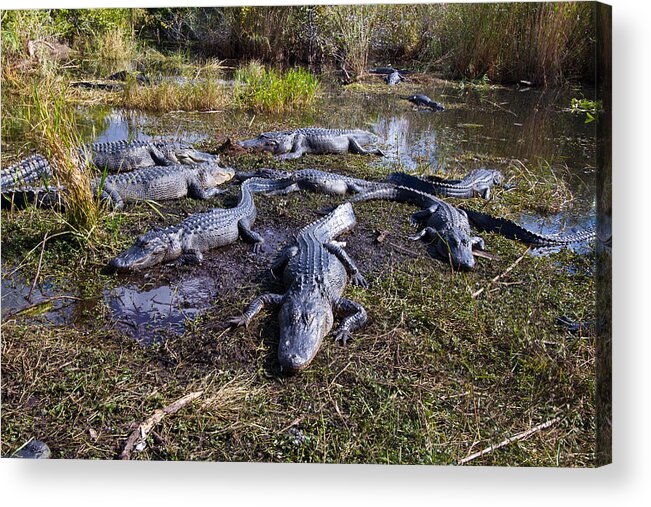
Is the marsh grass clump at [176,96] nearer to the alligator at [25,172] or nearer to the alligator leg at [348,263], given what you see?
the alligator at [25,172]

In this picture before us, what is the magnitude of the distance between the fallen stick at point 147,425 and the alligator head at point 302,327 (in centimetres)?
46

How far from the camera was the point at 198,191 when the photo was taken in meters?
4.71

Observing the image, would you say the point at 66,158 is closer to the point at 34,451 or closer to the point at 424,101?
the point at 34,451

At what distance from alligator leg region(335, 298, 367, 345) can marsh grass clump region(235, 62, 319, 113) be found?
2.19 metres

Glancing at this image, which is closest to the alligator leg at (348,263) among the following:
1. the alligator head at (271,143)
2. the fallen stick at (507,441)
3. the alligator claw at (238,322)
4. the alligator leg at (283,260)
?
the alligator leg at (283,260)

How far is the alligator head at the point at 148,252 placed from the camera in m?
3.34

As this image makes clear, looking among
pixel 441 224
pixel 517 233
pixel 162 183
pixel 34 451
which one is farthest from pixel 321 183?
pixel 34 451

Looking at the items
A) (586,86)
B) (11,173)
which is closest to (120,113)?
(11,173)

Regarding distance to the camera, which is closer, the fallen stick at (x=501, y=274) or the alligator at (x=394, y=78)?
the fallen stick at (x=501, y=274)

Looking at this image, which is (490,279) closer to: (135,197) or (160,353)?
(160,353)

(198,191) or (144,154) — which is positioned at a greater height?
(144,154)

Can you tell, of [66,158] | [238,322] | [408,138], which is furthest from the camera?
[408,138]

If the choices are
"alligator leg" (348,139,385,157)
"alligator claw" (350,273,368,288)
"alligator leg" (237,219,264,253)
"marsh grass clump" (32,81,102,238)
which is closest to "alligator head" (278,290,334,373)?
"alligator claw" (350,273,368,288)

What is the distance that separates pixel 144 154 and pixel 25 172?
164cm
